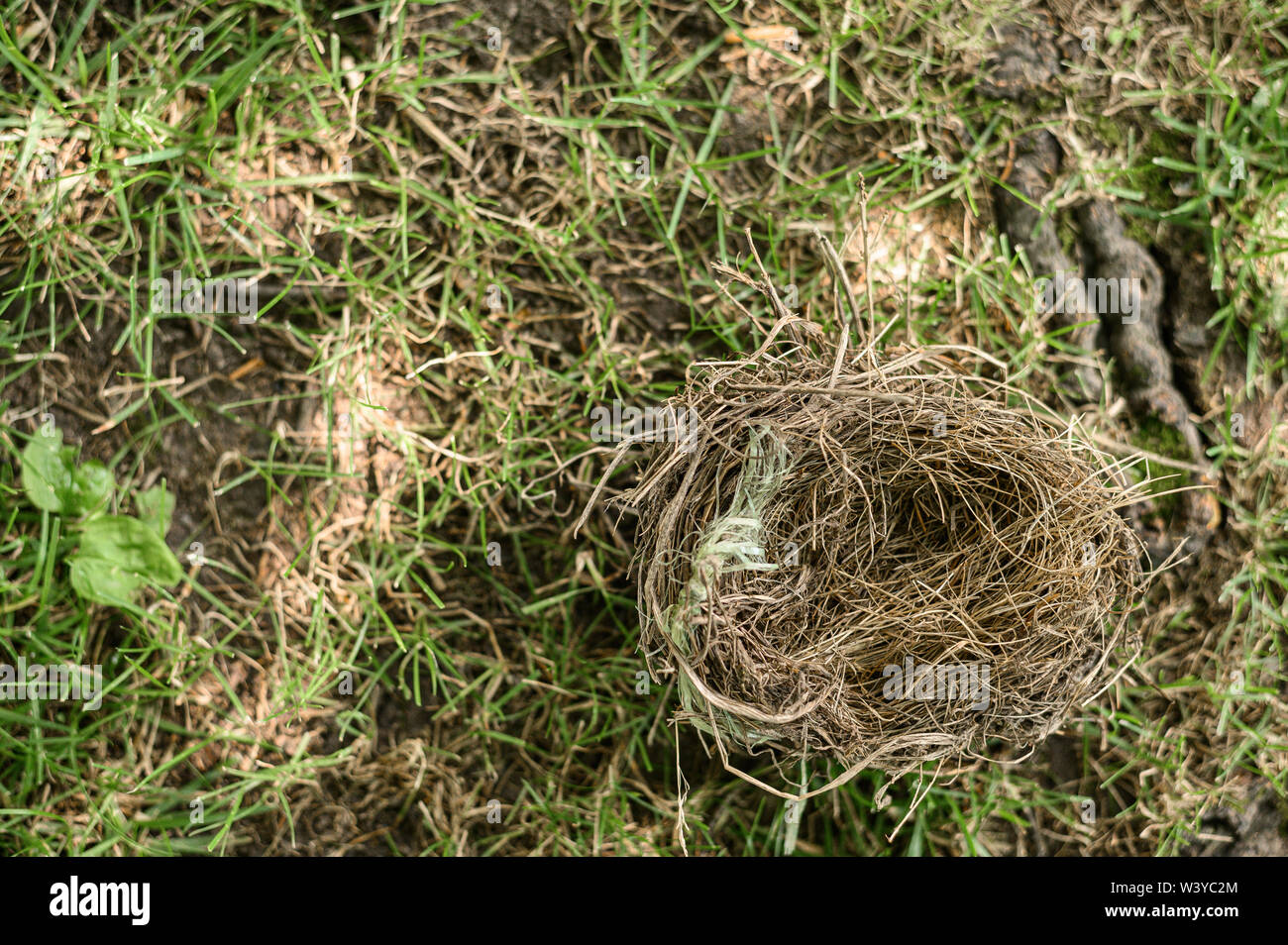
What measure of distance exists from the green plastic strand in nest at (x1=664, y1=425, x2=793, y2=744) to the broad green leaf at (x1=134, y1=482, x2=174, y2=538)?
1135 millimetres

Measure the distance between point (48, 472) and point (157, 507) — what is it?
24 cm

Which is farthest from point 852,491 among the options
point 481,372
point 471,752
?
point 471,752

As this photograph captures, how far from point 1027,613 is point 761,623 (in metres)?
0.53

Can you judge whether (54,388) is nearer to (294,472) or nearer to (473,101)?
(294,472)

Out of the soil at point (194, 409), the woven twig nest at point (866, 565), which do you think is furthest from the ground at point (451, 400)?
the woven twig nest at point (866, 565)

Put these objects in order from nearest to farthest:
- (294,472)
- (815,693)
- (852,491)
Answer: (815,693) < (852,491) < (294,472)

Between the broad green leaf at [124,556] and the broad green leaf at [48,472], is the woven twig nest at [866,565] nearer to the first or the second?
the broad green leaf at [124,556]

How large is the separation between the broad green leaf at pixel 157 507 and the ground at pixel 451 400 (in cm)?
2

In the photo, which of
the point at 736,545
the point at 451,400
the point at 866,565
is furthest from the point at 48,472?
the point at 866,565

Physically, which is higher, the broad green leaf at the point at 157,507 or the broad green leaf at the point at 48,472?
the broad green leaf at the point at 48,472

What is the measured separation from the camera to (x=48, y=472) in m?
1.84

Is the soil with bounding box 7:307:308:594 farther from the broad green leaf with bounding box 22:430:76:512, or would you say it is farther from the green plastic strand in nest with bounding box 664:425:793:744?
the green plastic strand in nest with bounding box 664:425:793:744

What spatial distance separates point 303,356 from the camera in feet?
6.19

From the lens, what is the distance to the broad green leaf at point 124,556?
1819 millimetres
